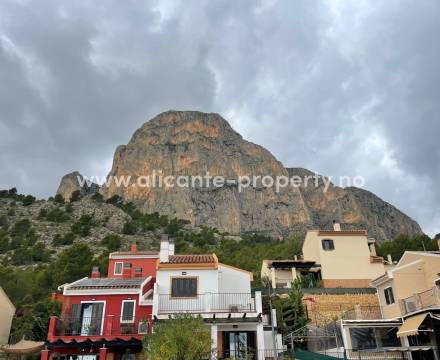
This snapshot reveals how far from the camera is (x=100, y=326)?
79.8 feet

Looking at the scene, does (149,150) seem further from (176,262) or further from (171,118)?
(176,262)

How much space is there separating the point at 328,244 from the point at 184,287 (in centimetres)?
1889

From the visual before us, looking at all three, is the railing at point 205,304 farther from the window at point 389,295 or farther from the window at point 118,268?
the window at point 118,268

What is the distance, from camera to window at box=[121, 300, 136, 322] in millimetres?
24584

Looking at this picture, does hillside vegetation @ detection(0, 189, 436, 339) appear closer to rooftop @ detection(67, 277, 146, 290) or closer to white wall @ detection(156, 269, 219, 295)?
rooftop @ detection(67, 277, 146, 290)

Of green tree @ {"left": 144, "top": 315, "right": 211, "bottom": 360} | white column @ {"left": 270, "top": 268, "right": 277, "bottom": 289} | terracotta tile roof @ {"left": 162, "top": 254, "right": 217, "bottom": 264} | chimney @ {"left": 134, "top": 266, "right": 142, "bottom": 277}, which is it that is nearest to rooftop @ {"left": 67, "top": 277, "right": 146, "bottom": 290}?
terracotta tile roof @ {"left": 162, "top": 254, "right": 217, "bottom": 264}

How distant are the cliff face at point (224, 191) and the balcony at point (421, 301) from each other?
3994 inches

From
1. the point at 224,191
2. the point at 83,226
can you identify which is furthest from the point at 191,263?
the point at 224,191

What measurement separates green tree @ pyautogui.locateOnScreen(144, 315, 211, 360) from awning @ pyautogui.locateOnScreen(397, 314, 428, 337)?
10.7m

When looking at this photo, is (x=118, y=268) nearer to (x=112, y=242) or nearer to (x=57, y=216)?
(x=112, y=242)

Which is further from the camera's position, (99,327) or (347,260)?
(347,260)

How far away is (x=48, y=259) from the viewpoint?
62188 millimetres

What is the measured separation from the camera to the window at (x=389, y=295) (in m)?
26.7

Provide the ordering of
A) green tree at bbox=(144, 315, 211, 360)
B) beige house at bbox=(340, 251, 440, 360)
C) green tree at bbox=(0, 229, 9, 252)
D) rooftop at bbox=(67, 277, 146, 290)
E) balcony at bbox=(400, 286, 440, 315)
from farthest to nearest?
green tree at bbox=(0, 229, 9, 252)
rooftop at bbox=(67, 277, 146, 290)
balcony at bbox=(400, 286, 440, 315)
beige house at bbox=(340, 251, 440, 360)
green tree at bbox=(144, 315, 211, 360)
